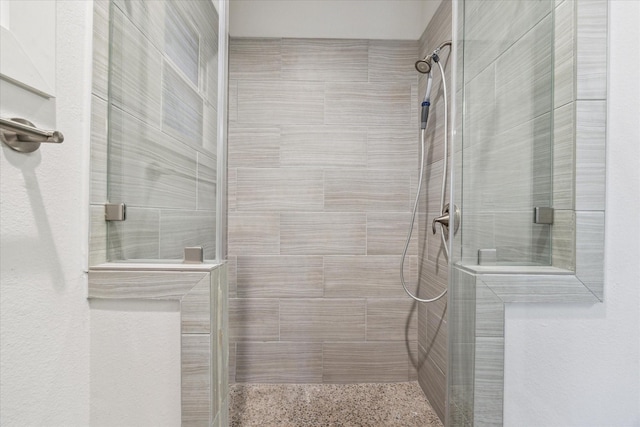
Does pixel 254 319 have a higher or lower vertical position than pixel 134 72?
lower

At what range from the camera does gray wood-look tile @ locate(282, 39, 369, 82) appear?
5.52 ft

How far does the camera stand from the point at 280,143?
1678 millimetres

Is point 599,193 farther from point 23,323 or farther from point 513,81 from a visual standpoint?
point 23,323

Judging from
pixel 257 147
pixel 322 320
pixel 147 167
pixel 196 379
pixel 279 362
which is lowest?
pixel 279 362

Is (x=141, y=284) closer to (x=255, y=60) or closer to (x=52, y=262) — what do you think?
(x=52, y=262)

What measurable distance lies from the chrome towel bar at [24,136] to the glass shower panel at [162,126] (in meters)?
0.22

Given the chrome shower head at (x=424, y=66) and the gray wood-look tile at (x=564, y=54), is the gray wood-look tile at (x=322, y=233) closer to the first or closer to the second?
the chrome shower head at (x=424, y=66)

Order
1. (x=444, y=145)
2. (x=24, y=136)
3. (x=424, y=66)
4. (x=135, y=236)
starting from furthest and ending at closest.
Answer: (x=424, y=66) → (x=444, y=145) → (x=135, y=236) → (x=24, y=136)

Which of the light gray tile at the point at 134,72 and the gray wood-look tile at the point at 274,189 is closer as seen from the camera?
Result: the light gray tile at the point at 134,72

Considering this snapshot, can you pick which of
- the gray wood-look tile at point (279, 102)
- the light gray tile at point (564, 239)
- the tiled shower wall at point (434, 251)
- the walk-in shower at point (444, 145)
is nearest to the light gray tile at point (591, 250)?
the light gray tile at point (564, 239)

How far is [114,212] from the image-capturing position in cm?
78

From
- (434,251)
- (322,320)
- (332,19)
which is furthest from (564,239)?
(332,19)

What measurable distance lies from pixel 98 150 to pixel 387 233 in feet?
4.31

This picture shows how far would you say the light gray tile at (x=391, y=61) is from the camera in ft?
5.55
